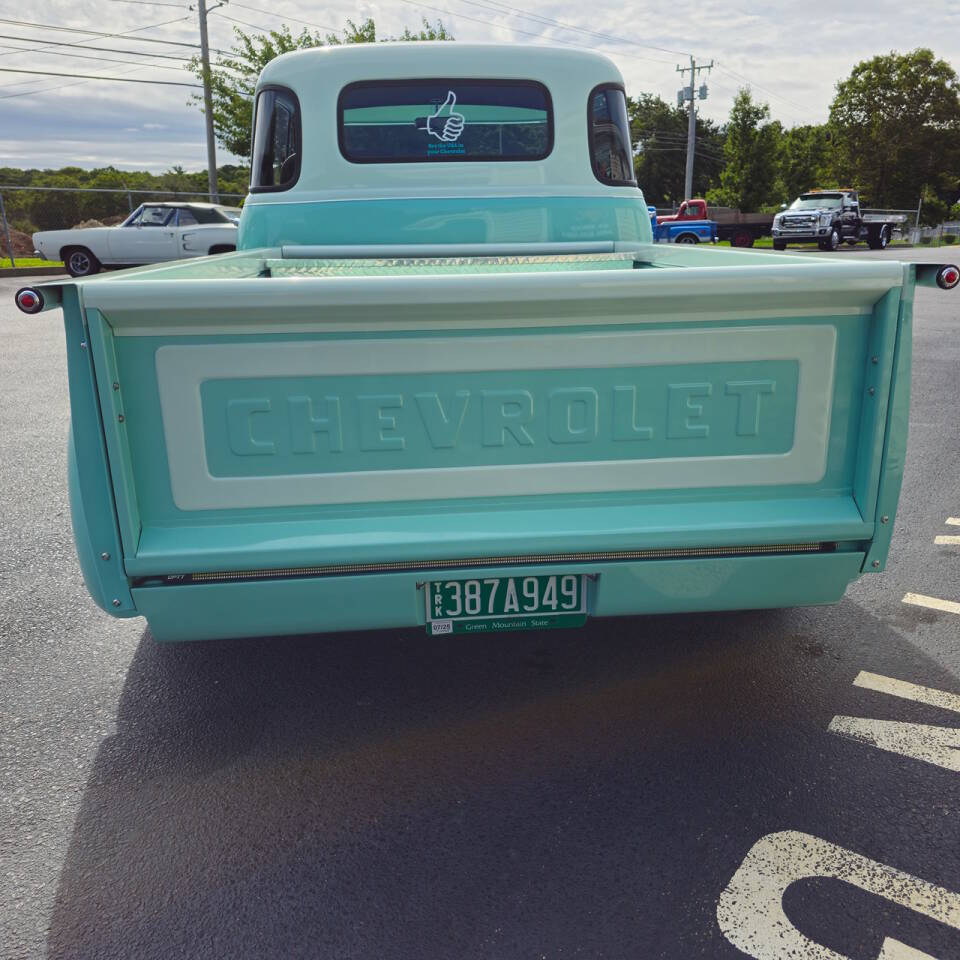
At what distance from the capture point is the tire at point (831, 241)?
3148 centimetres

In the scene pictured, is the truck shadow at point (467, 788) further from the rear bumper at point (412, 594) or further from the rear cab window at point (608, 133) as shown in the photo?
the rear cab window at point (608, 133)

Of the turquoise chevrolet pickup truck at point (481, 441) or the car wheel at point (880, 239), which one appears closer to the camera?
the turquoise chevrolet pickup truck at point (481, 441)

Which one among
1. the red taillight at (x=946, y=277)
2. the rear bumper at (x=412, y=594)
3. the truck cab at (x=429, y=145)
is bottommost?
the rear bumper at (x=412, y=594)

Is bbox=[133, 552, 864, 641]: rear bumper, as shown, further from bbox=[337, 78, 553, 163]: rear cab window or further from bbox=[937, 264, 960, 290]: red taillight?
bbox=[337, 78, 553, 163]: rear cab window

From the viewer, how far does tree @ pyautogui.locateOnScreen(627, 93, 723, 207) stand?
245 ft

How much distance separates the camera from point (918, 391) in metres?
8.23

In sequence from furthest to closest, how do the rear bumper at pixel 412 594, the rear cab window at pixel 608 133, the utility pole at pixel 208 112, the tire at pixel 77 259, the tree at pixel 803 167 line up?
1. the tree at pixel 803 167
2. the utility pole at pixel 208 112
3. the tire at pixel 77 259
4. the rear cab window at pixel 608 133
5. the rear bumper at pixel 412 594

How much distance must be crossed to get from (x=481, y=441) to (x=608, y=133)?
3116 millimetres

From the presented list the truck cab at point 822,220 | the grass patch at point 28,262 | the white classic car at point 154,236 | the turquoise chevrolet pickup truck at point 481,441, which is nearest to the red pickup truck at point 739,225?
the truck cab at point 822,220

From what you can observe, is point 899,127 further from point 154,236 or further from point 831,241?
point 154,236

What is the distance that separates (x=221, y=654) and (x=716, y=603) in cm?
201

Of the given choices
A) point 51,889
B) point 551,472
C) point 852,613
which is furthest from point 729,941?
point 852,613

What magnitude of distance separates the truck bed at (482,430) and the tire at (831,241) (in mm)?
32567

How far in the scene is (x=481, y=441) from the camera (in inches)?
91.9
